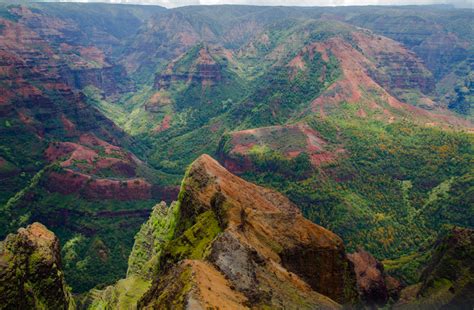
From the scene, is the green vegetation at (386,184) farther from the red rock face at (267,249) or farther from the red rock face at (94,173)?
the red rock face at (267,249)

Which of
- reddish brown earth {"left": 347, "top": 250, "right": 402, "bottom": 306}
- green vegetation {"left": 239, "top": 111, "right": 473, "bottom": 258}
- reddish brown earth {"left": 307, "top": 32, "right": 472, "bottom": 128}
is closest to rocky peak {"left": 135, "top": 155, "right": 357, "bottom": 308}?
reddish brown earth {"left": 347, "top": 250, "right": 402, "bottom": 306}

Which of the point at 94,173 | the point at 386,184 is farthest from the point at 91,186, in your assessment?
the point at 386,184

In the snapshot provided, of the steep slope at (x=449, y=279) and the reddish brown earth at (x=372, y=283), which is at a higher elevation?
the steep slope at (x=449, y=279)

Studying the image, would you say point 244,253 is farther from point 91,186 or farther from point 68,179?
point 68,179

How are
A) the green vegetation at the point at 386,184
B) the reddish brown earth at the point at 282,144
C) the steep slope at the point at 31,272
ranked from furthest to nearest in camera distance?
the reddish brown earth at the point at 282,144, the green vegetation at the point at 386,184, the steep slope at the point at 31,272

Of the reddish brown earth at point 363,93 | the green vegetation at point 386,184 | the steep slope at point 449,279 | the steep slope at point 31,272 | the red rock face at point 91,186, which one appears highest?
the steep slope at point 31,272

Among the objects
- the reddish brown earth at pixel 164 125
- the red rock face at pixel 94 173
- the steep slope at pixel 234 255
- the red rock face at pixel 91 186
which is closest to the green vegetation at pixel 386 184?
the red rock face at pixel 91 186

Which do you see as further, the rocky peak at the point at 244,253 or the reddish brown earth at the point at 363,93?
the reddish brown earth at the point at 363,93
